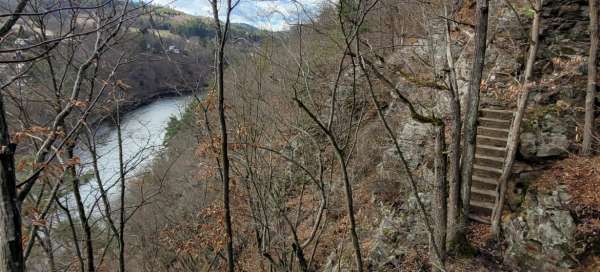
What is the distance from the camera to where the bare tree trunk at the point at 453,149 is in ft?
19.2

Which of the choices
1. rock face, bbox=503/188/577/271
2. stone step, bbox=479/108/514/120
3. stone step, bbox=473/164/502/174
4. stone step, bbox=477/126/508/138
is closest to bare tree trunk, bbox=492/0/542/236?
rock face, bbox=503/188/577/271

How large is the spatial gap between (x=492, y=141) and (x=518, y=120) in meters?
2.06

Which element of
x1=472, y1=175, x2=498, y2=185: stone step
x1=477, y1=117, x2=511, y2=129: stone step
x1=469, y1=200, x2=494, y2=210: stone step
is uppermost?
x1=477, y1=117, x2=511, y2=129: stone step

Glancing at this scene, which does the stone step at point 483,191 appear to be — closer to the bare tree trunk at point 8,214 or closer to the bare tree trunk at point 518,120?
the bare tree trunk at point 518,120

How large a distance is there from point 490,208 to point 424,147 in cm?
240

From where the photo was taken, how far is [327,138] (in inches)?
316

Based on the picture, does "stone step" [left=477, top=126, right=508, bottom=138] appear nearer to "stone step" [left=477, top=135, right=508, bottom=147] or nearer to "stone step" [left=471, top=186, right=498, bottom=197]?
"stone step" [left=477, top=135, right=508, bottom=147]

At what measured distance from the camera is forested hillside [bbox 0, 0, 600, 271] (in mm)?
4418

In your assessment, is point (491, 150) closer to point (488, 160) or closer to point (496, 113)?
point (488, 160)

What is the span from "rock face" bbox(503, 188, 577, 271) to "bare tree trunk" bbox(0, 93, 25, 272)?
737 centimetres

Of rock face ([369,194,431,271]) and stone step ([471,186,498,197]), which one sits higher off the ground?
stone step ([471,186,498,197])

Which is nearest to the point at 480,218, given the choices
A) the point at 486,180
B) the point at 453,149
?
the point at 486,180

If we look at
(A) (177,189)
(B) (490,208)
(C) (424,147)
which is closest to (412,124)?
(C) (424,147)

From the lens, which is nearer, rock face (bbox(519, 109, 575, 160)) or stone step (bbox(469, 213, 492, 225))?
stone step (bbox(469, 213, 492, 225))
